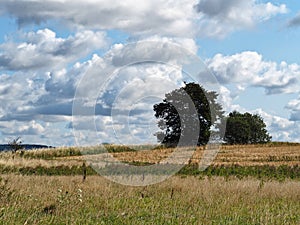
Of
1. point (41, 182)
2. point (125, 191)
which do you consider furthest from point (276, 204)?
point (41, 182)

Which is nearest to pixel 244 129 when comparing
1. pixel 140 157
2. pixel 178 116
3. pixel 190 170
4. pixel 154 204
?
pixel 178 116

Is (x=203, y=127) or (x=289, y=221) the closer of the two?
(x=289, y=221)

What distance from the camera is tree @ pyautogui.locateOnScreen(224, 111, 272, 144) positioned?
96938 millimetres

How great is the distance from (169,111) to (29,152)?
21787mm

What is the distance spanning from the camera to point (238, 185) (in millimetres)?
17547

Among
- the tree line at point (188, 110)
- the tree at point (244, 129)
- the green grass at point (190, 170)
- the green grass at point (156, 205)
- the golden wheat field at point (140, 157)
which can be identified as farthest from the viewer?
the tree at point (244, 129)

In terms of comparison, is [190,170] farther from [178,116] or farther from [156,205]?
[178,116]

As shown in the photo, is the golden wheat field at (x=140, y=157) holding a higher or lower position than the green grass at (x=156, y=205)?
higher

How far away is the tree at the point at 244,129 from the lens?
96.9 m

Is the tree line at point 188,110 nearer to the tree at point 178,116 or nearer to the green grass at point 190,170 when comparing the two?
the tree at point 178,116

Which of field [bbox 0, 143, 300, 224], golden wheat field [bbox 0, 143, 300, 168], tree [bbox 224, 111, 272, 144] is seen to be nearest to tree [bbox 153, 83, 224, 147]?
golden wheat field [bbox 0, 143, 300, 168]

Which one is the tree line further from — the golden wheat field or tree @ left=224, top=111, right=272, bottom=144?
tree @ left=224, top=111, right=272, bottom=144

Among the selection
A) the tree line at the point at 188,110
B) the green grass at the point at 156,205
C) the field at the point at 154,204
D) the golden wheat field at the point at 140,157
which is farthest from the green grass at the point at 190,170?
the tree line at the point at 188,110

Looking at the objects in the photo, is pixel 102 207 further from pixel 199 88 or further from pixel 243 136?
pixel 243 136
